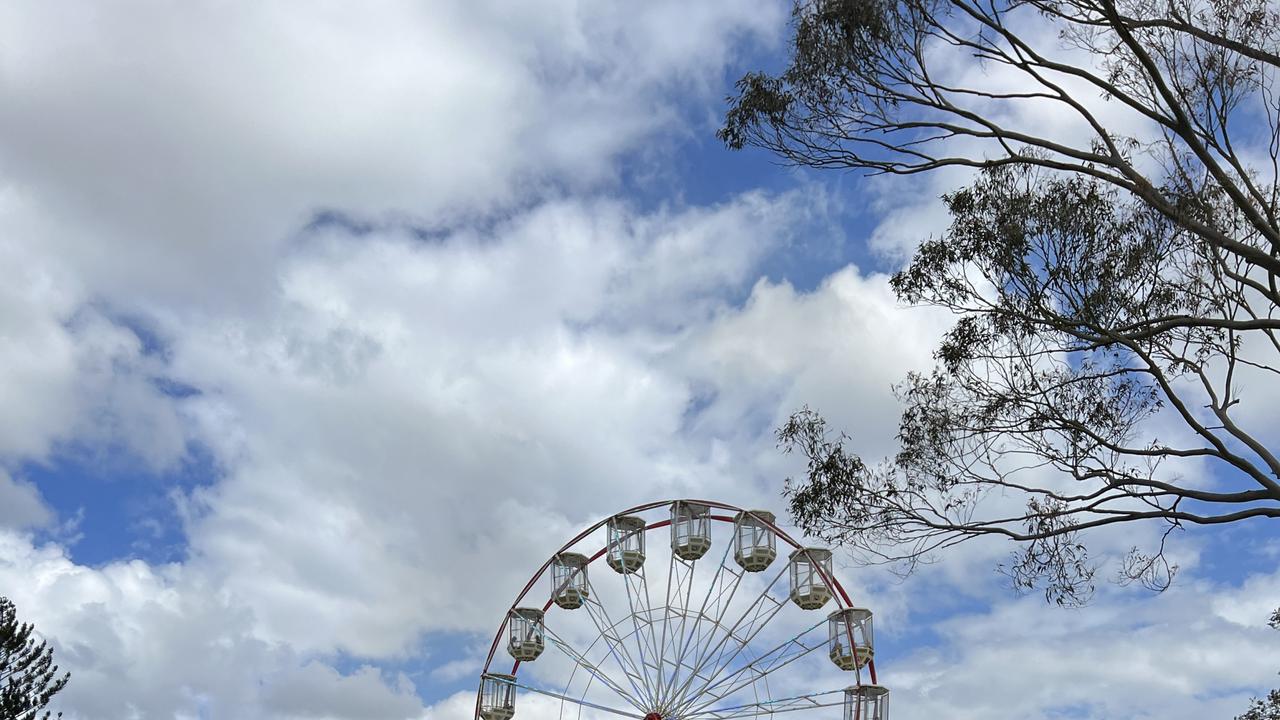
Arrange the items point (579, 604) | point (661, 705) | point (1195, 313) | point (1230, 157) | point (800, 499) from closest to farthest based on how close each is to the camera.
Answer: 1. point (1230, 157)
2. point (1195, 313)
3. point (800, 499)
4. point (661, 705)
5. point (579, 604)

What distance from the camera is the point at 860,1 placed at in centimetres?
1383

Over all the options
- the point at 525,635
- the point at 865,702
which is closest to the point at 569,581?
the point at 525,635

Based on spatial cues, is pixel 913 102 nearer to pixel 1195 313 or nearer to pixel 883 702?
pixel 1195 313

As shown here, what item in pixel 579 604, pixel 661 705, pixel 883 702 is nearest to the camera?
pixel 883 702

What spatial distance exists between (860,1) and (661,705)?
32.9ft

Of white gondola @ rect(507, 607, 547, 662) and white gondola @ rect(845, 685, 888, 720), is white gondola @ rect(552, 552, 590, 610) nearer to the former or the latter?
white gondola @ rect(507, 607, 547, 662)

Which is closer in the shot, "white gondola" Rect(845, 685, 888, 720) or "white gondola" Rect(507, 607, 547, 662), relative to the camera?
"white gondola" Rect(845, 685, 888, 720)

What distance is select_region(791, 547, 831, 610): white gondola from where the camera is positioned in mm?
19250

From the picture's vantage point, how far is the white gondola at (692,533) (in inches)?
806

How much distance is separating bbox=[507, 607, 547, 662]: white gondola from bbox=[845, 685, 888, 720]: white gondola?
5292 mm

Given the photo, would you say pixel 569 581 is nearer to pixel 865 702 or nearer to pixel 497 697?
pixel 497 697

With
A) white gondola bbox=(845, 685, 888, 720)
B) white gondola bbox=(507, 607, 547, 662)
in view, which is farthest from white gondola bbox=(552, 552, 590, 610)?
white gondola bbox=(845, 685, 888, 720)

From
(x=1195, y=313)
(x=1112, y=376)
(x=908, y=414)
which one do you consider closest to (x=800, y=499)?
(x=908, y=414)

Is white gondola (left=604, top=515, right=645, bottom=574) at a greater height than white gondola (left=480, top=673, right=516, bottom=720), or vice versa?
white gondola (left=604, top=515, right=645, bottom=574)
